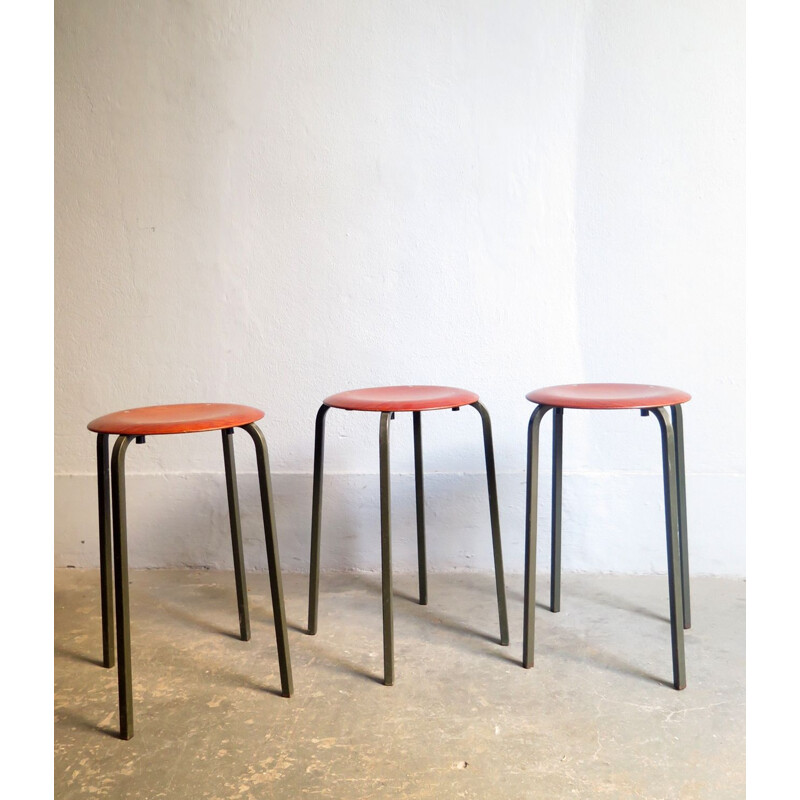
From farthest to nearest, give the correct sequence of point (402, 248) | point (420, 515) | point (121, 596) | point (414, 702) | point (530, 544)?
1. point (402, 248)
2. point (420, 515)
3. point (530, 544)
4. point (414, 702)
5. point (121, 596)

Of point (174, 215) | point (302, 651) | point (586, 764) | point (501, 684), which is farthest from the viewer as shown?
point (174, 215)

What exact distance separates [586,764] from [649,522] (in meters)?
1.20

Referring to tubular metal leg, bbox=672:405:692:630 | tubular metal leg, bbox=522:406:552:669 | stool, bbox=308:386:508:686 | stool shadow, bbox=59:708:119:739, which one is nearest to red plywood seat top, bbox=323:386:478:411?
stool, bbox=308:386:508:686

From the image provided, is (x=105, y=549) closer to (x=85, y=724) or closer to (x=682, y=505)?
(x=85, y=724)

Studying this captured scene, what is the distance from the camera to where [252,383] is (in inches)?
101

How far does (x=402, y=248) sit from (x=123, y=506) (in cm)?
132

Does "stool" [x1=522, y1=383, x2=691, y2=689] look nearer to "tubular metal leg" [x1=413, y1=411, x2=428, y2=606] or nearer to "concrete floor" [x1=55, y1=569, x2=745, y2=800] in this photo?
"concrete floor" [x1=55, y1=569, x2=745, y2=800]

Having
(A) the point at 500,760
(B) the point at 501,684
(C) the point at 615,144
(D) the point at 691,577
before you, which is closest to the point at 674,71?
(C) the point at 615,144

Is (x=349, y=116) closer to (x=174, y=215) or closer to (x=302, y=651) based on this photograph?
(x=174, y=215)

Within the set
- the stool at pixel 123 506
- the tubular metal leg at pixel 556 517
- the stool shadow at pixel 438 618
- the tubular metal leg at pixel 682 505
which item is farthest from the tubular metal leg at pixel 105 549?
the tubular metal leg at pixel 682 505

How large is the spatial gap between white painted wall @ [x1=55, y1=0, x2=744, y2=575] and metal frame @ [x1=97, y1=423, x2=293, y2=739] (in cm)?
55

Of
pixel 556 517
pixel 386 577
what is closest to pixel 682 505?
pixel 556 517

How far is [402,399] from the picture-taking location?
1.85 meters

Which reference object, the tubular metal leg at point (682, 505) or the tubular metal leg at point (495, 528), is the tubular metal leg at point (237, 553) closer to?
the tubular metal leg at point (495, 528)
